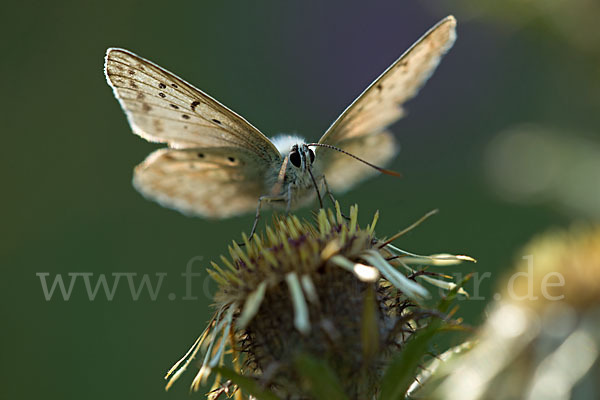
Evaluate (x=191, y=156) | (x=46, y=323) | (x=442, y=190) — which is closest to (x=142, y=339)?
(x=46, y=323)

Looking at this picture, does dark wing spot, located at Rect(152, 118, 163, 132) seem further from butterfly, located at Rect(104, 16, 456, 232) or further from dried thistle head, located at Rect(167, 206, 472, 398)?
dried thistle head, located at Rect(167, 206, 472, 398)

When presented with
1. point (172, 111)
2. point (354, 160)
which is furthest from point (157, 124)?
→ point (354, 160)

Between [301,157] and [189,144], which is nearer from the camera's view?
[301,157]

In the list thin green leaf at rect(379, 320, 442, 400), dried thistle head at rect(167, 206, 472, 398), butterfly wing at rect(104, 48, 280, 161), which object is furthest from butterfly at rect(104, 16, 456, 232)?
thin green leaf at rect(379, 320, 442, 400)

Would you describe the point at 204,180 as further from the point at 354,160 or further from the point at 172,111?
the point at 354,160

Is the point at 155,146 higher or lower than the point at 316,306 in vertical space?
lower

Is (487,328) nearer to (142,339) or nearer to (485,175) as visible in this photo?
(485,175)

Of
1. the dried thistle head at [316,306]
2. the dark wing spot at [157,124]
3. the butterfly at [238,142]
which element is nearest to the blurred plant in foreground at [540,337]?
the dried thistle head at [316,306]
